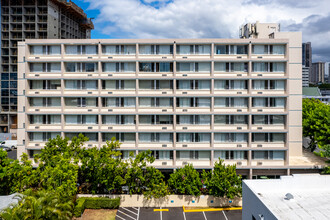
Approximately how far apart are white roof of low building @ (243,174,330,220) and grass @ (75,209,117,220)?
19.8 metres

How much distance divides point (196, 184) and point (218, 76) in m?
17.7

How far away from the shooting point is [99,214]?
3275 centimetres

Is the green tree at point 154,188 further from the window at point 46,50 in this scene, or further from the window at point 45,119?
the window at point 46,50

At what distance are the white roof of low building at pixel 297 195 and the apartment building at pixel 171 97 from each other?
666 inches

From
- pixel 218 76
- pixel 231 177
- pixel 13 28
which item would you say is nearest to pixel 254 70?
pixel 218 76

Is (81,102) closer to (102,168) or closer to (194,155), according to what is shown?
(102,168)

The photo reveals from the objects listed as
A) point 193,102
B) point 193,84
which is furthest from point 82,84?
point 193,102

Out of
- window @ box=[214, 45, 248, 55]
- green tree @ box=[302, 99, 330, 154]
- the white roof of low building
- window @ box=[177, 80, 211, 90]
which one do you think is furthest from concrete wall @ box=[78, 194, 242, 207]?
window @ box=[214, 45, 248, 55]

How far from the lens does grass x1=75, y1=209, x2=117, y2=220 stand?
31.9m

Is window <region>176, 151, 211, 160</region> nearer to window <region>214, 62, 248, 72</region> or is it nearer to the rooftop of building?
window <region>214, 62, 248, 72</region>

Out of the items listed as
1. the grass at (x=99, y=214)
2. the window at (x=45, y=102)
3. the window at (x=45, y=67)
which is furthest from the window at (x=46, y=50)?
the grass at (x=99, y=214)

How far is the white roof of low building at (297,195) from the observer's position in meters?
18.1

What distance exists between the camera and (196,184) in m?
34.1

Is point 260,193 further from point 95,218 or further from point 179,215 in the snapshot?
point 95,218
